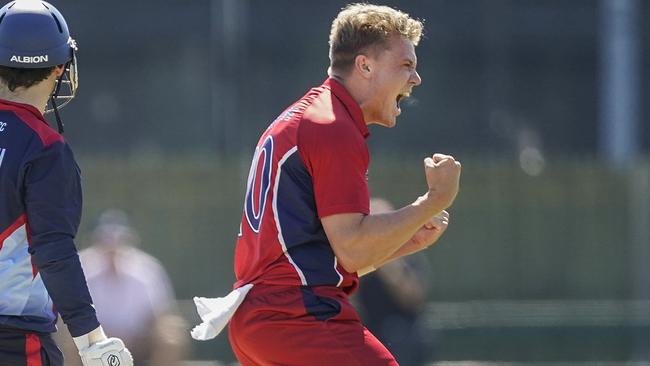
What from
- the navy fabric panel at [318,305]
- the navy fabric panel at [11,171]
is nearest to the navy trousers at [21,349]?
the navy fabric panel at [11,171]

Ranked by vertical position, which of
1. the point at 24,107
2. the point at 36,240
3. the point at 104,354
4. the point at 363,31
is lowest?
the point at 104,354

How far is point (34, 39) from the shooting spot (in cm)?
457

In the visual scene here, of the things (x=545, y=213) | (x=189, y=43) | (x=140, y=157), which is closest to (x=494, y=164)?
(x=545, y=213)

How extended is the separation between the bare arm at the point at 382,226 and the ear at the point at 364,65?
47 centimetres

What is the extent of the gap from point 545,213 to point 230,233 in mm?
3154

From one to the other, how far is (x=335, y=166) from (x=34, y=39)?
1.14 meters

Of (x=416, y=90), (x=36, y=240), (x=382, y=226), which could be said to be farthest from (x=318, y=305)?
(x=416, y=90)

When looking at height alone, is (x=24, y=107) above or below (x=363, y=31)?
below

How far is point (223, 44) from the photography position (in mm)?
18359

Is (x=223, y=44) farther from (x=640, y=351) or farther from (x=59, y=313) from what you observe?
(x=59, y=313)

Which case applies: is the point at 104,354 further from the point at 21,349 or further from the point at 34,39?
the point at 34,39

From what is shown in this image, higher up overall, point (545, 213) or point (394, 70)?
point (394, 70)

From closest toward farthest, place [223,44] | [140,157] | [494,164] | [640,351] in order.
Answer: [640,351] < [494,164] < [140,157] < [223,44]

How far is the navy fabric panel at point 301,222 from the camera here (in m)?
4.80
